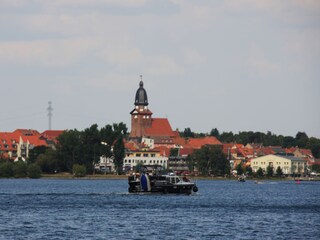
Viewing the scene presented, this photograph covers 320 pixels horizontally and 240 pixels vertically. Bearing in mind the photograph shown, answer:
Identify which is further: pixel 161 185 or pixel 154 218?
pixel 161 185

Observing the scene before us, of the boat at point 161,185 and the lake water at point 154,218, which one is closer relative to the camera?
the lake water at point 154,218

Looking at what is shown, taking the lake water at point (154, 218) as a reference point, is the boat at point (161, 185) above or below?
above

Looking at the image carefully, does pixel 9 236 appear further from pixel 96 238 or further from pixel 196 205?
pixel 196 205

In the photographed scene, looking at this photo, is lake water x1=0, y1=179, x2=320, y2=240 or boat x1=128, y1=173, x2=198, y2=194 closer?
lake water x1=0, y1=179, x2=320, y2=240

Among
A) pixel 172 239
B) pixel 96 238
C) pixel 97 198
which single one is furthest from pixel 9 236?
pixel 97 198

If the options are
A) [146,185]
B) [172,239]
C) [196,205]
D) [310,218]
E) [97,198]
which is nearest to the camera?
[172,239]

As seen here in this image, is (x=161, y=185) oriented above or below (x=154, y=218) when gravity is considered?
above

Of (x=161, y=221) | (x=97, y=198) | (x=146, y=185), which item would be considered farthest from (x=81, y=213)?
(x=146, y=185)

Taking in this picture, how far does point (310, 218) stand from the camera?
82.9 meters

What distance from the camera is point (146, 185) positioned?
397ft

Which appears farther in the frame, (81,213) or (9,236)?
(81,213)

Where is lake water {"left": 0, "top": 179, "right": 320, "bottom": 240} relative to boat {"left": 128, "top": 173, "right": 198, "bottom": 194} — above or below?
below

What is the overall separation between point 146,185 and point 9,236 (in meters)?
55.8

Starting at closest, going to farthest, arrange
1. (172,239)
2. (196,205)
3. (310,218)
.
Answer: (172,239)
(310,218)
(196,205)
